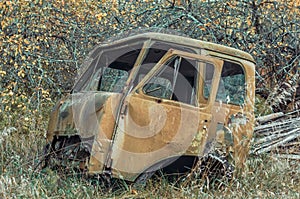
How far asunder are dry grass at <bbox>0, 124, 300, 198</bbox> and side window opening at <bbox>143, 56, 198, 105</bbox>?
34.5 inches

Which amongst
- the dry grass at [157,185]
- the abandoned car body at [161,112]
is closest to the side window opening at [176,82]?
the abandoned car body at [161,112]

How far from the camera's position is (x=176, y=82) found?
4.92m

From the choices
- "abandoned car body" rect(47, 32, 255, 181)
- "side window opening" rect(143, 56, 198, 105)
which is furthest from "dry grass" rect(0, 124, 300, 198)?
"side window opening" rect(143, 56, 198, 105)

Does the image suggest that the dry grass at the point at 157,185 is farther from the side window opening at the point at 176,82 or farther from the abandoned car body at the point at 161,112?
the side window opening at the point at 176,82

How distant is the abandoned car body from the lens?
172 inches

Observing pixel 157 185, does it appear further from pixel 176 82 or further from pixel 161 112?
pixel 176 82

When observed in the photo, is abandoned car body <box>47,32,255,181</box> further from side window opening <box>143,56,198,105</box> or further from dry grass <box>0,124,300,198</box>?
dry grass <box>0,124,300,198</box>

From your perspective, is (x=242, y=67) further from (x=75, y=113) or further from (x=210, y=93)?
(x=75, y=113)

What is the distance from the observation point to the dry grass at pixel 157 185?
4438 mm

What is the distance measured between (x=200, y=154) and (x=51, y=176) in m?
1.57

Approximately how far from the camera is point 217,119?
15.9ft

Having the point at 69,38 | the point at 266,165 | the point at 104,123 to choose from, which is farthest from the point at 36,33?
the point at 266,165

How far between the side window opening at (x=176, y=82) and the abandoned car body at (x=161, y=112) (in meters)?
0.01

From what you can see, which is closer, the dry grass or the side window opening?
the dry grass
